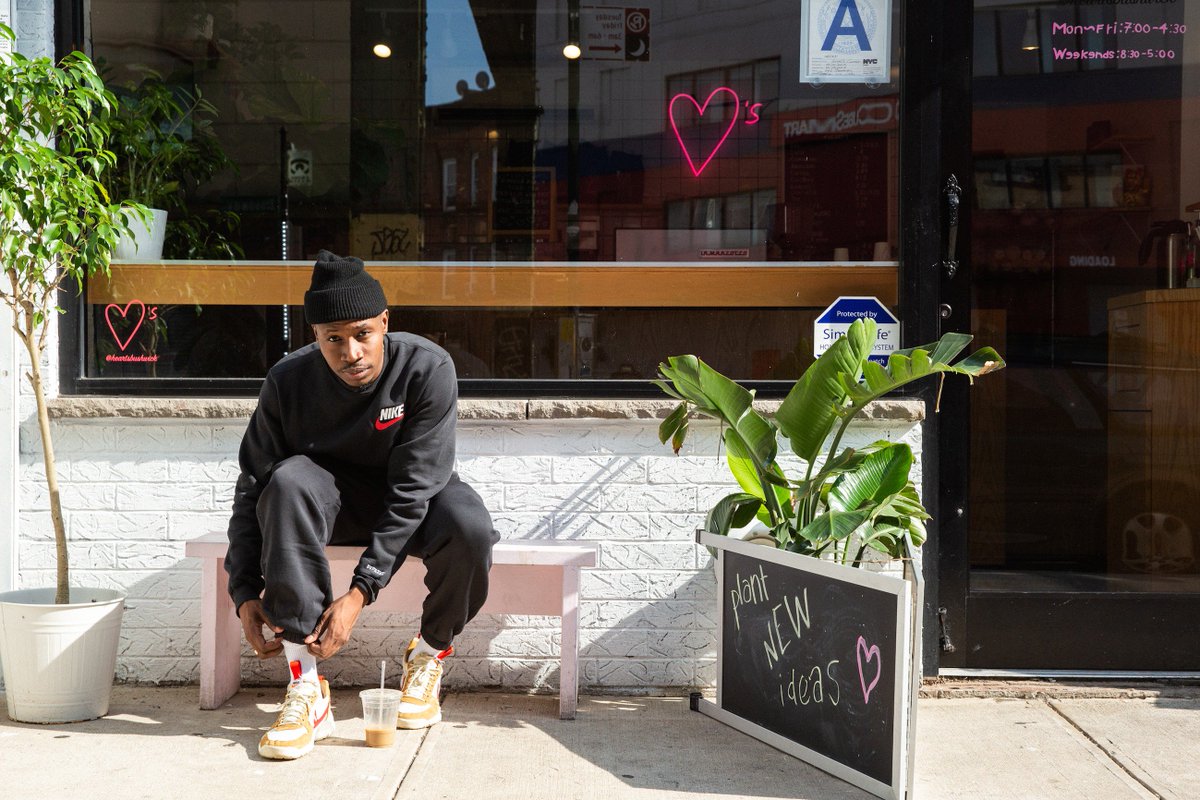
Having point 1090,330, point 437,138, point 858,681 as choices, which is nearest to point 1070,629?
point 1090,330

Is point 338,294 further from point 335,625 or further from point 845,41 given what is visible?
point 845,41

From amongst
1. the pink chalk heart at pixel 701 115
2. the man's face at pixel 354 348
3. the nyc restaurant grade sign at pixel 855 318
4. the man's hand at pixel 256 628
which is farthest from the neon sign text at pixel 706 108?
the man's hand at pixel 256 628

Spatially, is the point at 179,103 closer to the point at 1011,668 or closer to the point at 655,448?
the point at 655,448

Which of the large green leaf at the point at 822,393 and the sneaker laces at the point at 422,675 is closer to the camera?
the large green leaf at the point at 822,393

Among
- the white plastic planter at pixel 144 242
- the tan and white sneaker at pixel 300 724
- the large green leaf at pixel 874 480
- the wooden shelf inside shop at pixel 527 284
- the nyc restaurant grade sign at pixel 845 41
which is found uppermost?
the nyc restaurant grade sign at pixel 845 41

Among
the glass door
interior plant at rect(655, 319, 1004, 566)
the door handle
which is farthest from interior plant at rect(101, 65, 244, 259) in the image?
the glass door

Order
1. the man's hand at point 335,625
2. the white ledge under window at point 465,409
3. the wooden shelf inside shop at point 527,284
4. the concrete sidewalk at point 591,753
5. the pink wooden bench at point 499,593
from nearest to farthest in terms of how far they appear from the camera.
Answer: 1. the concrete sidewalk at point 591,753
2. the man's hand at point 335,625
3. the pink wooden bench at point 499,593
4. the white ledge under window at point 465,409
5. the wooden shelf inside shop at point 527,284

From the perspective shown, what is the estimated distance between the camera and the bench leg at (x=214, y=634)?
140 inches

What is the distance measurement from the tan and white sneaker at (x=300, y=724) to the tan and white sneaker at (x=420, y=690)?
21 centimetres

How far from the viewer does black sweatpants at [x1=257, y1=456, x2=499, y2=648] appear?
3104mm

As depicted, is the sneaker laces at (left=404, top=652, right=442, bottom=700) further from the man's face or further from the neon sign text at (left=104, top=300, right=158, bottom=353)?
the neon sign text at (left=104, top=300, right=158, bottom=353)

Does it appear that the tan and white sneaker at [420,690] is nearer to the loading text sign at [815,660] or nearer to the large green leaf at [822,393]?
the loading text sign at [815,660]

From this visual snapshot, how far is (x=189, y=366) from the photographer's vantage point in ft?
13.0

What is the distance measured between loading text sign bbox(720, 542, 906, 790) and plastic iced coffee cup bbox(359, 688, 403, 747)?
3.04ft
